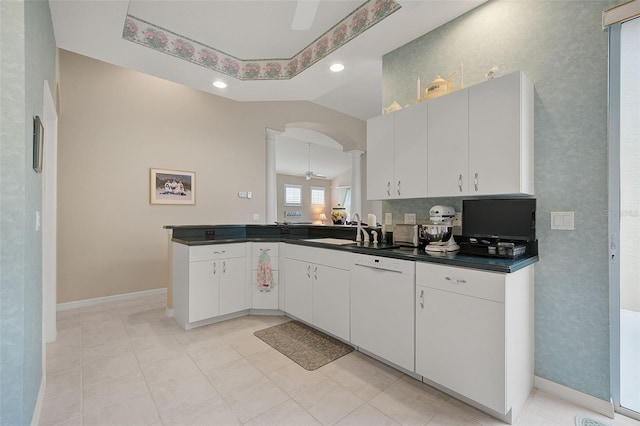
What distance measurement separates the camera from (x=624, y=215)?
5.73ft

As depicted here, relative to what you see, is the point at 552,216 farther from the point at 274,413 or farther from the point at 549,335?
the point at 274,413

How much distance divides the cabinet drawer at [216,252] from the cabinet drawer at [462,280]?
2037mm

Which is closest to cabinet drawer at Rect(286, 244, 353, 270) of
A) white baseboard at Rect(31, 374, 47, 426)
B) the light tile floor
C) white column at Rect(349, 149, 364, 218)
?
the light tile floor

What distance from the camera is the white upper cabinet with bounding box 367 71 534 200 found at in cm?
186

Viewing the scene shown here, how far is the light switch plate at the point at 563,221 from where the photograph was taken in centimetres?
189

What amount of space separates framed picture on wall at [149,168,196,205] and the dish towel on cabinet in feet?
6.26

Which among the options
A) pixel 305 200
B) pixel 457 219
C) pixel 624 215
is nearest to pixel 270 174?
pixel 457 219

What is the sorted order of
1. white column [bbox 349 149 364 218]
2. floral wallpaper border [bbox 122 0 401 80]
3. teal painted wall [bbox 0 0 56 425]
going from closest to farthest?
teal painted wall [bbox 0 0 56 425] → floral wallpaper border [bbox 122 0 401 80] → white column [bbox 349 149 364 218]

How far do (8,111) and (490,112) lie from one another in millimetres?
2614

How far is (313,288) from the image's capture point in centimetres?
291

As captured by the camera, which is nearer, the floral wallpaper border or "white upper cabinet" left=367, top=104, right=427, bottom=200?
"white upper cabinet" left=367, top=104, right=427, bottom=200

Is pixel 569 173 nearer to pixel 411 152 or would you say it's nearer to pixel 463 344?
pixel 411 152

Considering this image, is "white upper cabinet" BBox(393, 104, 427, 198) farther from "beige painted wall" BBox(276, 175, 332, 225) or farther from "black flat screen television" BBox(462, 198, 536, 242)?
"beige painted wall" BBox(276, 175, 332, 225)

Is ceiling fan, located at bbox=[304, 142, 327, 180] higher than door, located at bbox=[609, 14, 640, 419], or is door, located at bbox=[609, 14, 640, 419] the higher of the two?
ceiling fan, located at bbox=[304, 142, 327, 180]
